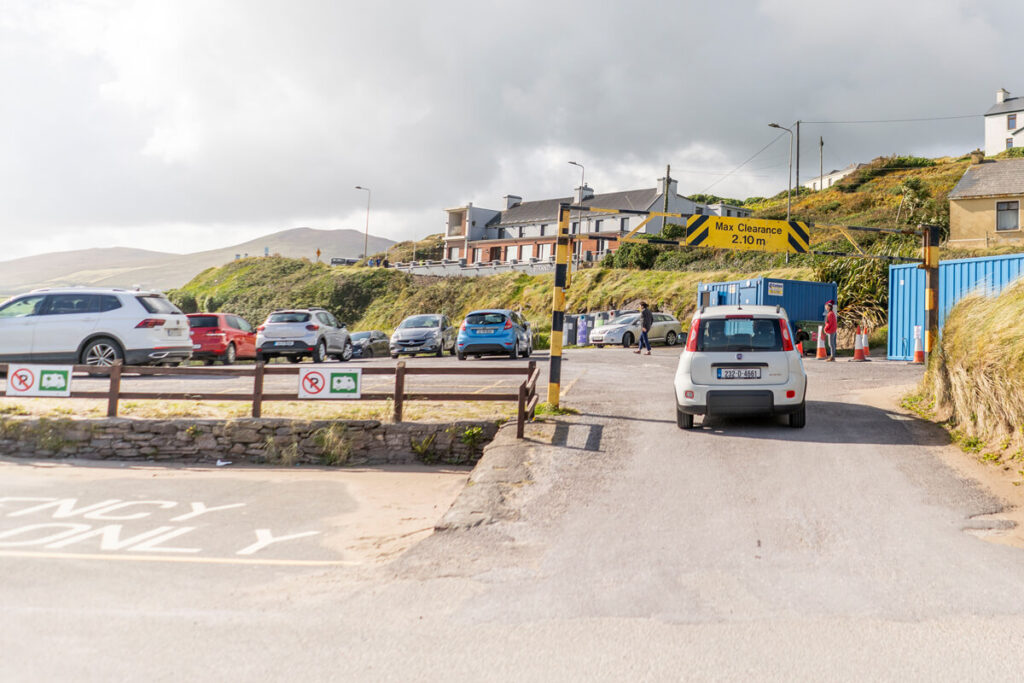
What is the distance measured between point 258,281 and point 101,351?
204ft

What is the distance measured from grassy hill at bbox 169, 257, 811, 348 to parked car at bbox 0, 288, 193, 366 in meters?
26.4

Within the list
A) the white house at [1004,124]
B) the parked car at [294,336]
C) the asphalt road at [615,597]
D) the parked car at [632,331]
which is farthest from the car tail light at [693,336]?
the white house at [1004,124]

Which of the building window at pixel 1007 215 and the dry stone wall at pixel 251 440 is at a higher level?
the building window at pixel 1007 215

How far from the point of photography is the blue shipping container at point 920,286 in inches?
685

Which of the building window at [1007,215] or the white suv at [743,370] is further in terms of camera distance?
the building window at [1007,215]

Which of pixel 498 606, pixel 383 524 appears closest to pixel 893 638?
pixel 498 606

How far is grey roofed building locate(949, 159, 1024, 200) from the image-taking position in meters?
36.8

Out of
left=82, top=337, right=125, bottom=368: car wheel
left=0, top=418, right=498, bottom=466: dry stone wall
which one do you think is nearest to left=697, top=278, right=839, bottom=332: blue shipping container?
left=0, top=418, right=498, bottom=466: dry stone wall

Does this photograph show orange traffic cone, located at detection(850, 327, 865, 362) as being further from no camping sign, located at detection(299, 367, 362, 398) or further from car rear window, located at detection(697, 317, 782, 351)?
no camping sign, located at detection(299, 367, 362, 398)

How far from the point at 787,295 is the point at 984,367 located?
17611 mm

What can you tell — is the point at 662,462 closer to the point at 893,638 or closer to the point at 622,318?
the point at 893,638

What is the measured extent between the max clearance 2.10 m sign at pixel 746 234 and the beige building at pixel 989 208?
27609 mm

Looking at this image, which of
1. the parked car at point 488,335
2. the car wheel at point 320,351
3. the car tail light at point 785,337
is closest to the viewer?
the car tail light at point 785,337

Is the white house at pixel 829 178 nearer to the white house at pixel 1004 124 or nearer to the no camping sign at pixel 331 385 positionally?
the white house at pixel 1004 124
